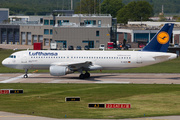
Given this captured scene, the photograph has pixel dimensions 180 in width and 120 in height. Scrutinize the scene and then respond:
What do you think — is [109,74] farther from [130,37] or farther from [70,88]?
[130,37]

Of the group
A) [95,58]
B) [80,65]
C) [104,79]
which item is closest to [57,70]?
[80,65]

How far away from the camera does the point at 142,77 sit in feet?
171

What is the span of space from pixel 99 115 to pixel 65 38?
96.0m

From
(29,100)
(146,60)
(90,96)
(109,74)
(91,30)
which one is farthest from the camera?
(91,30)

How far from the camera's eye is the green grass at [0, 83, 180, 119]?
2776cm

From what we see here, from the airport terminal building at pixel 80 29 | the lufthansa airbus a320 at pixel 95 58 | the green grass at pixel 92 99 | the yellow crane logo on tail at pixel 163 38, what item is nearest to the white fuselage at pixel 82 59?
the lufthansa airbus a320 at pixel 95 58

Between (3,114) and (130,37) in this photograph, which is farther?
(130,37)

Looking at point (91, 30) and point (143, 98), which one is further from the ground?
point (91, 30)

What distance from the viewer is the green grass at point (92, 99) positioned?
91.1 ft

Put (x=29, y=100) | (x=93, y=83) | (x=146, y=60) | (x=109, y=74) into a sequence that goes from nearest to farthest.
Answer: (x=29, y=100) < (x=93, y=83) < (x=146, y=60) < (x=109, y=74)

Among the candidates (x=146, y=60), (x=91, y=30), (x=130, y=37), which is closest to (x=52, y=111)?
(x=146, y=60)

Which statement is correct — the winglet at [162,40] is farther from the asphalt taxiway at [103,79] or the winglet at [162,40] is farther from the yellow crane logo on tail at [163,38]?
the asphalt taxiway at [103,79]

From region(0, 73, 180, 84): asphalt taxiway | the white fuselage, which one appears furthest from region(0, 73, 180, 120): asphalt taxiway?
the white fuselage

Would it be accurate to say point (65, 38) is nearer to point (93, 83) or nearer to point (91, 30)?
point (91, 30)
